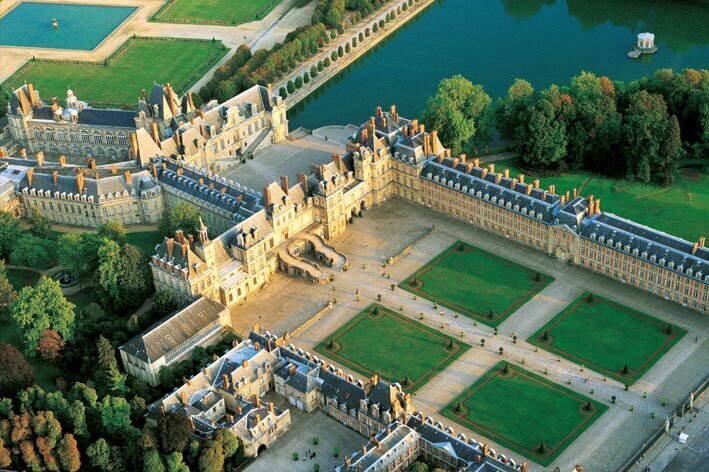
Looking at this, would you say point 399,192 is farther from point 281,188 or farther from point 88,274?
point 88,274

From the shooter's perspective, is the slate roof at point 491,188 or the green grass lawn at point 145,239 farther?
the green grass lawn at point 145,239

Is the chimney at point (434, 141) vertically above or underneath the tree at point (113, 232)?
above

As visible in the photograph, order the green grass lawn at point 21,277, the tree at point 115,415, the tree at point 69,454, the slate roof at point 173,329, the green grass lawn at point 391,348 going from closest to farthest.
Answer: the tree at point 69,454 < the tree at point 115,415 < the slate roof at point 173,329 < the green grass lawn at point 391,348 < the green grass lawn at point 21,277

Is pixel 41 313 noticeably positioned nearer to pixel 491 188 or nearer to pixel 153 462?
pixel 153 462

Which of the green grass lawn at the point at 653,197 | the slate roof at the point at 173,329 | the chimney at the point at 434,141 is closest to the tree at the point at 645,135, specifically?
the green grass lawn at the point at 653,197

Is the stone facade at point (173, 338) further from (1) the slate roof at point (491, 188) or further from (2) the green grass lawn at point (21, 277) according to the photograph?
(1) the slate roof at point (491, 188)

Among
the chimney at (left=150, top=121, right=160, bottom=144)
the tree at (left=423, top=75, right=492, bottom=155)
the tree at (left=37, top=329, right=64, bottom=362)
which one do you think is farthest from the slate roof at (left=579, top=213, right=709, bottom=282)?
the tree at (left=37, top=329, right=64, bottom=362)

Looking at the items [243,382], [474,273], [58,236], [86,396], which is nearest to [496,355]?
[474,273]

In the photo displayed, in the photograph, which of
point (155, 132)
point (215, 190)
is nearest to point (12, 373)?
point (215, 190)

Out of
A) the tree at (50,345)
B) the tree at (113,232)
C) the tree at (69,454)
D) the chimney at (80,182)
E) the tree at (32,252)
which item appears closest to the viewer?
the tree at (69,454)
